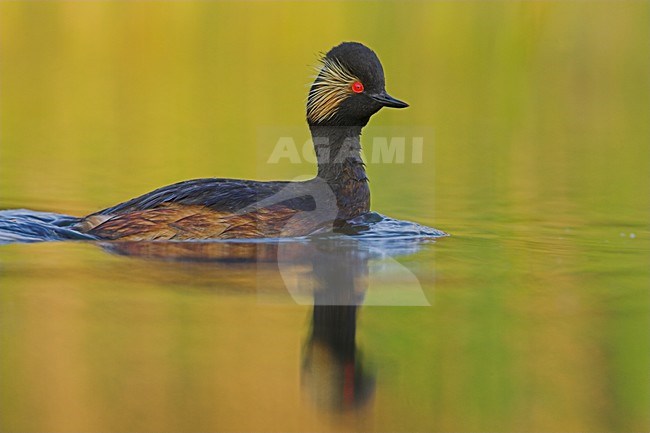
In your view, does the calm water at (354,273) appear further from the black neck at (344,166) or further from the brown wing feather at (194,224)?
the black neck at (344,166)

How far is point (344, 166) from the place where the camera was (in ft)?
28.5

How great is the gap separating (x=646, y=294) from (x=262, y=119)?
7.82 metres

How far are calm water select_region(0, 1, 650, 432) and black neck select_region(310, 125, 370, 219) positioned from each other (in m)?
0.66

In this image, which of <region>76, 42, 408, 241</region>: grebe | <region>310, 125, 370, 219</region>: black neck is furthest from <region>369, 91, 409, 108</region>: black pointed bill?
<region>310, 125, 370, 219</region>: black neck

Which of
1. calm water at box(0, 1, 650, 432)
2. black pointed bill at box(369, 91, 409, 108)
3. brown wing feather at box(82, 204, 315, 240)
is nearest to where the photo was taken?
calm water at box(0, 1, 650, 432)

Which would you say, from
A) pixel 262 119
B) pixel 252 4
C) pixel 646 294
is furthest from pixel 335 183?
pixel 252 4

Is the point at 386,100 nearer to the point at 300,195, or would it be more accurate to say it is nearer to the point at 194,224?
the point at 300,195

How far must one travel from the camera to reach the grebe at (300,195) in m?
8.06

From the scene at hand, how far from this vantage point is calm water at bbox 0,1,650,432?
4891mm

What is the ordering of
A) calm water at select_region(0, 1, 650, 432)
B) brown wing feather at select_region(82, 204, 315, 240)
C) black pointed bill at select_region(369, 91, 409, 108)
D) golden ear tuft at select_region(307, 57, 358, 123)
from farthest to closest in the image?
golden ear tuft at select_region(307, 57, 358, 123) → black pointed bill at select_region(369, 91, 409, 108) → brown wing feather at select_region(82, 204, 315, 240) → calm water at select_region(0, 1, 650, 432)

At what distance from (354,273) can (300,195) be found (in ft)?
4.85

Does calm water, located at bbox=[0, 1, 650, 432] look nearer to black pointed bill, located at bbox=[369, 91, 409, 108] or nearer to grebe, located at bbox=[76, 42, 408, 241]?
grebe, located at bbox=[76, 42, 408, 241]

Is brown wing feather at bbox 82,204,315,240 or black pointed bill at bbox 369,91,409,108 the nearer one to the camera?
brown wing feather at bbox 82,204,315,240

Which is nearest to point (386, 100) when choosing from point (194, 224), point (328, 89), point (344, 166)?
point (328, 89)
